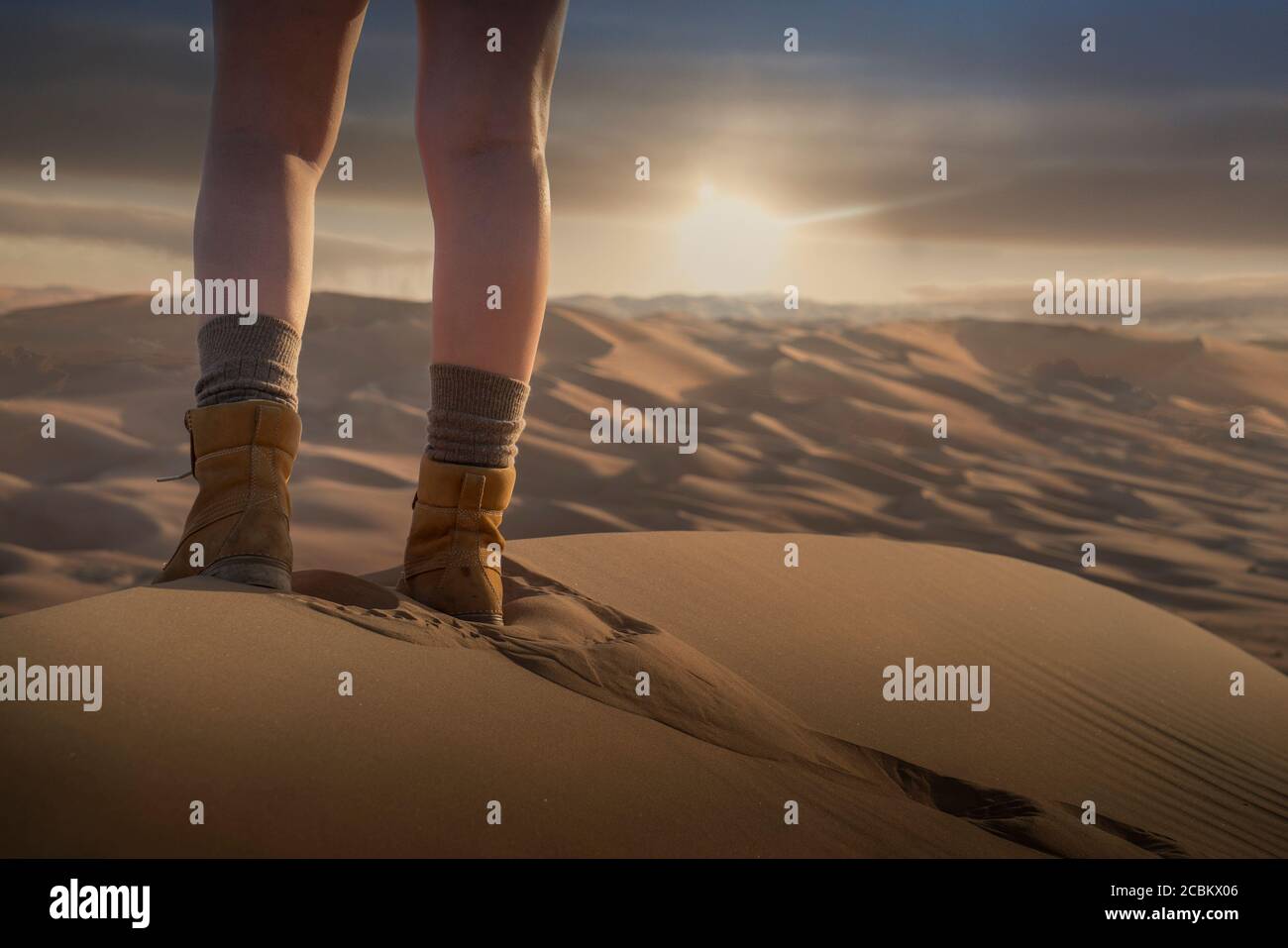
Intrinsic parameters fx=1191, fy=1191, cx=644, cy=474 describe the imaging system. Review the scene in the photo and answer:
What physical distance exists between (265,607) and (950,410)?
213 inches

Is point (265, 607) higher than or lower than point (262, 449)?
lower

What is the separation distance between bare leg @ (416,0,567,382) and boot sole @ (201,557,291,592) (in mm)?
364

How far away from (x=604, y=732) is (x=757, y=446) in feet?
12.1

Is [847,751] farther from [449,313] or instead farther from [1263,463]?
[1263,463]

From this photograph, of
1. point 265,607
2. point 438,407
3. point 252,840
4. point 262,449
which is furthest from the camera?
point 438,407

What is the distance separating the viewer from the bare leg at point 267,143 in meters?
1.55

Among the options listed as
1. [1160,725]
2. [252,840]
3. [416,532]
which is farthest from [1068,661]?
[252,840]

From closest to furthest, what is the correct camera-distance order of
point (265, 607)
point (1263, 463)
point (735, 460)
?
point (265, 607), point (735, 460), point (1263, 463)

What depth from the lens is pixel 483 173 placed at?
1599 mm

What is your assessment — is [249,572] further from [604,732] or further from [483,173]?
[483,173]

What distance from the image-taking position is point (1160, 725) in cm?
207

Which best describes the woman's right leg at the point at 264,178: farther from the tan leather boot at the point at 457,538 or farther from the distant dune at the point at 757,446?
the distant dune at the point at 757,446
